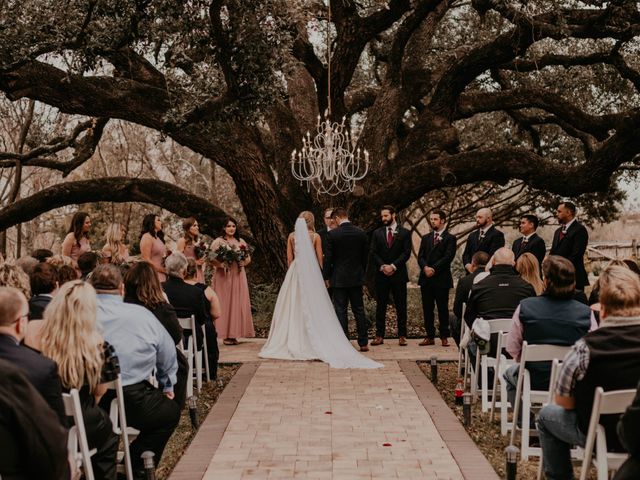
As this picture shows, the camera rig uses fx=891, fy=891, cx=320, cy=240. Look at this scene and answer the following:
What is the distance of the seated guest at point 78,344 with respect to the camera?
5.09m

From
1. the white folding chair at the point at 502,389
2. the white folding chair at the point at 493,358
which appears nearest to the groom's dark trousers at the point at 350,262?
the white folding chair at the point at 493,358

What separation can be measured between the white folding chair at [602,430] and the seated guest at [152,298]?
3.22 m

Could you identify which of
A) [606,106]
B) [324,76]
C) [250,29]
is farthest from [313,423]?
[606,106]

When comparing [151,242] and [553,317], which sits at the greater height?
[151,242]

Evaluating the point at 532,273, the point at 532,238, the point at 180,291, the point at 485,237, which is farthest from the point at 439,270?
the point at 180,291

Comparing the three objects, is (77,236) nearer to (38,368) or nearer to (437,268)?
(437,268)

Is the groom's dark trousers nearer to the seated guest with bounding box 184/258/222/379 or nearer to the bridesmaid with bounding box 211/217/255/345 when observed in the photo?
the bridesmaid with bounding box 211/217/255/345

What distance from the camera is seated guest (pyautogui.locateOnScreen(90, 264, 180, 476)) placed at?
238 inches

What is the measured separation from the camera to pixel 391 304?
19188 millimetres

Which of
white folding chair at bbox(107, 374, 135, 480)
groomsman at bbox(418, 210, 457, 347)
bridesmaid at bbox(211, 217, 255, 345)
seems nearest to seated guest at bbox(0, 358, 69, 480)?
white folding chair at bbox(107, 374, 135, 480)

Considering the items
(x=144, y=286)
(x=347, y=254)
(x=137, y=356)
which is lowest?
(x=137, y=356)

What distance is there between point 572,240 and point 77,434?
822 cm

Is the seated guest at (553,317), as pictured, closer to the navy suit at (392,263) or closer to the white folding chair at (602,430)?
the white folding chair at (602,430)

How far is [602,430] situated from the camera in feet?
15.8
